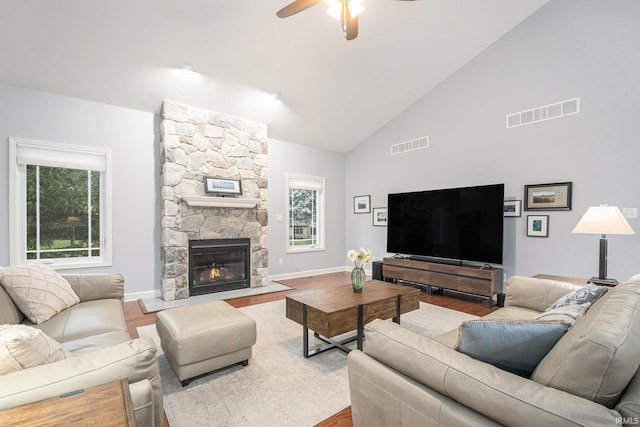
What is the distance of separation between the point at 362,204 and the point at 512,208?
2948 mm

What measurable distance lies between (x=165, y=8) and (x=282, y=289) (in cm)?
406

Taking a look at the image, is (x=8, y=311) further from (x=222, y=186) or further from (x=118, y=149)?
(x=222, y=186)

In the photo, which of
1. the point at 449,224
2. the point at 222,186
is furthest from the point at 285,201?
the point at 449,224

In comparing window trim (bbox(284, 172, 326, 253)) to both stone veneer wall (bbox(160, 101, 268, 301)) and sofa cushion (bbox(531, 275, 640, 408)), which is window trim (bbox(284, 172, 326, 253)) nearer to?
stone veneer wall (bbox(160, 101, 268, 301))

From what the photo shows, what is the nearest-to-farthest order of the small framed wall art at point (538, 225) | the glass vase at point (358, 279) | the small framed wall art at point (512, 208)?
the glass vase at point (358, 279) → the small framed wall art at point (538, 225) → the small framed wall art at point (512, 208)

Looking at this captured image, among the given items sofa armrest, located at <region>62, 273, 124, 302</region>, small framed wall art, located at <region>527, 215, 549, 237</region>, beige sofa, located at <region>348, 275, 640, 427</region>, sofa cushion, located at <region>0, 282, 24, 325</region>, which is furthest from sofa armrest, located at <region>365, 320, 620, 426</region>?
small framed wall art, located at <region>527, 215, 549, 237</region>

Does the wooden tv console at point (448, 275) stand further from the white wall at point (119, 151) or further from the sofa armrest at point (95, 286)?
the sofa armrest at point (95, 286)

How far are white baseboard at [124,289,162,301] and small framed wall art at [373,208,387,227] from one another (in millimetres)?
4162

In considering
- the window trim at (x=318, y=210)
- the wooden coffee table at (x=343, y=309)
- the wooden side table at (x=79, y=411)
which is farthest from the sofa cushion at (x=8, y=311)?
the window trim at (x=318, y=210)

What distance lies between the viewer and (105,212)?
4.32 meters

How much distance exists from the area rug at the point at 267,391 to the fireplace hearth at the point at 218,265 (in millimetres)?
2162

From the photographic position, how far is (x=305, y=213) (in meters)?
6.61

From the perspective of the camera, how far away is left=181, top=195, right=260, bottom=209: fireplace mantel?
4.54 m

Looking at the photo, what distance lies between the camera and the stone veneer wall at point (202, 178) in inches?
175
